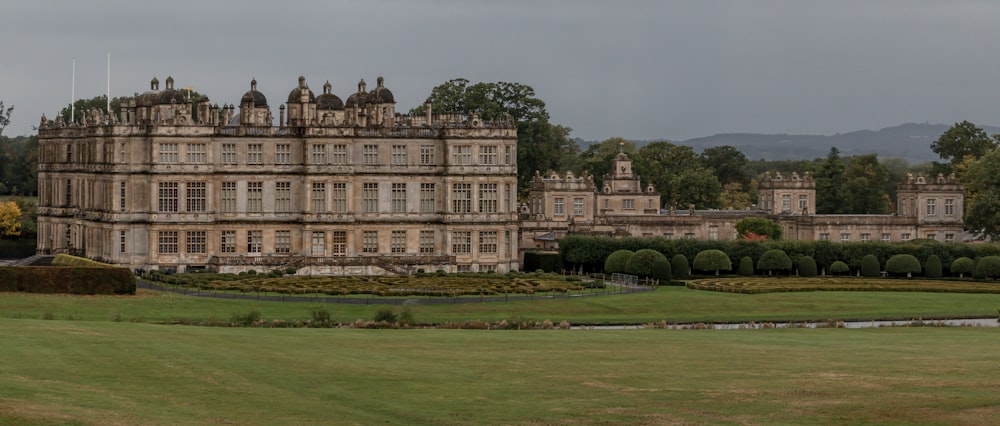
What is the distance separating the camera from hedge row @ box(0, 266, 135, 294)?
266ft

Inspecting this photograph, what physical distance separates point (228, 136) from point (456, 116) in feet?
51.1

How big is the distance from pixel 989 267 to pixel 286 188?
40.2m

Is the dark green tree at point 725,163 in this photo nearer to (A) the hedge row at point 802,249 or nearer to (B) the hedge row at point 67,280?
(A) the hedge row at point 802,249

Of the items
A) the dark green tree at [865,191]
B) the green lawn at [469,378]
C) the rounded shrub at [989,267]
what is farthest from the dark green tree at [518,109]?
the green lawn at [469,378]

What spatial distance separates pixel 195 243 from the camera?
102375 millimetres

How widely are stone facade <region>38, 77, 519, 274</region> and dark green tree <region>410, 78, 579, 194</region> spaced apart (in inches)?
1324

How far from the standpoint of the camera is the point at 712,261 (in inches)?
4023

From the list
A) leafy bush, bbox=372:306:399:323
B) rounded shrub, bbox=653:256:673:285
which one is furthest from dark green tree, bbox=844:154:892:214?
leafy bush, bbox=372:306:399:323

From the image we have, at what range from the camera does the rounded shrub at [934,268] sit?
337ft

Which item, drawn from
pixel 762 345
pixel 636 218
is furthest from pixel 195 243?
pixel 762 345

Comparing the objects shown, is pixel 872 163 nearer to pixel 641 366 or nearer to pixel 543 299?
pixel 543 299

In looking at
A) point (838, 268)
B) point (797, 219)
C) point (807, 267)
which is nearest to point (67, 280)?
point (807, 267)

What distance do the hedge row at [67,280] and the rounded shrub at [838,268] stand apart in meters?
41.8

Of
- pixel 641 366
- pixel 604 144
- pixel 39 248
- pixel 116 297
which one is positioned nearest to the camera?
pixel 641 366
